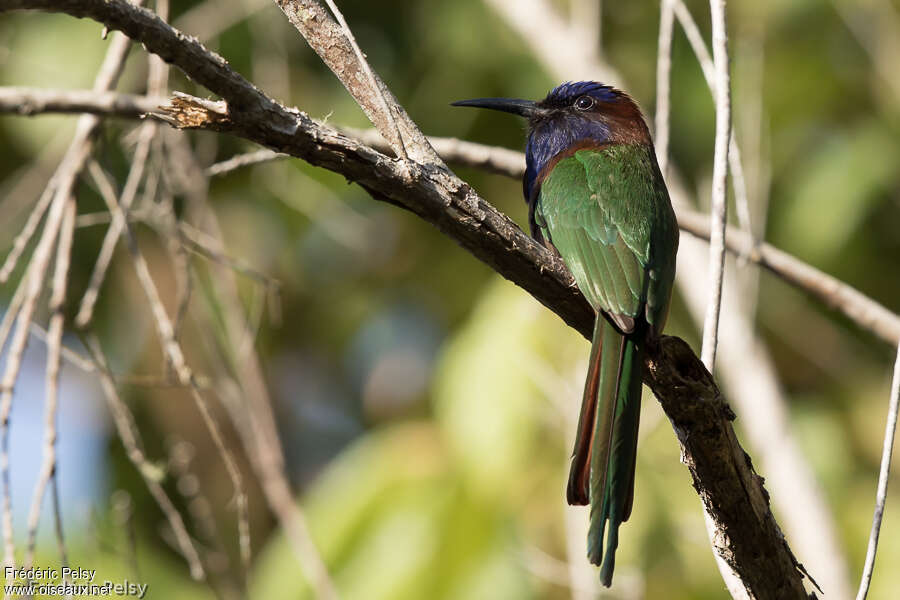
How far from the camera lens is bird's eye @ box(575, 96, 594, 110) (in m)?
3.39

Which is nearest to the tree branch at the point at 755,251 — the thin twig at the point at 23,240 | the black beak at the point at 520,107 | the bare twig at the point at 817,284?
the bare twig at the point at 817,284

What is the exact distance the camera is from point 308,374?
657cm

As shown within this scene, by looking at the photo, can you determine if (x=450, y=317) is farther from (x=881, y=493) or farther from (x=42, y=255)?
(x=881, y=493)

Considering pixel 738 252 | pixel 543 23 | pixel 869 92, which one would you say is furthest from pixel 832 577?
pixel 869 92

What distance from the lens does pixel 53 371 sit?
7.41 feet

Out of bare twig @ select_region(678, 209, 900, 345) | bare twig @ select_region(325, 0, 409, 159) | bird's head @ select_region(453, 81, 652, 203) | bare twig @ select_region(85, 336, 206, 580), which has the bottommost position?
bare twig @ select_region(85, 336, 206, 580)

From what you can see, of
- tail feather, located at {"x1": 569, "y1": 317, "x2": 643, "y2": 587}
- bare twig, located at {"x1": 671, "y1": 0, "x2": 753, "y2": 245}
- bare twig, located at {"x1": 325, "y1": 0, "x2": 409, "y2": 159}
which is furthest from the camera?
bare twig, located at {"x1": 671, "y1": 0, "x2": 753, "y2": 245}

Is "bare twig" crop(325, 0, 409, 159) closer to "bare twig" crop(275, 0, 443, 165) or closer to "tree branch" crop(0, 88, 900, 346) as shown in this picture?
"bare twig" crop(275, 0, 443, 165)

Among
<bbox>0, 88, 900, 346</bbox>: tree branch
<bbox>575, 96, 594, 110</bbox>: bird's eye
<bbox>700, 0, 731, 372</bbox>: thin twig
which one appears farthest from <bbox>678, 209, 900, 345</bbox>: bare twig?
<bbox>700, 0, 731, 372</bbox>: thin twig

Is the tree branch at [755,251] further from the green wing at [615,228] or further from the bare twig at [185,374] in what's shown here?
the bare twig at [185,374]

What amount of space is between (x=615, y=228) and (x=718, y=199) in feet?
1.43

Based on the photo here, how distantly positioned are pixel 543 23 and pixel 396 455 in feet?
6.02

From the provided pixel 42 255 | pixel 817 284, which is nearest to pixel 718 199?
pixel 817 284

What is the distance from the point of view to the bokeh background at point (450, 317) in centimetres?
392
